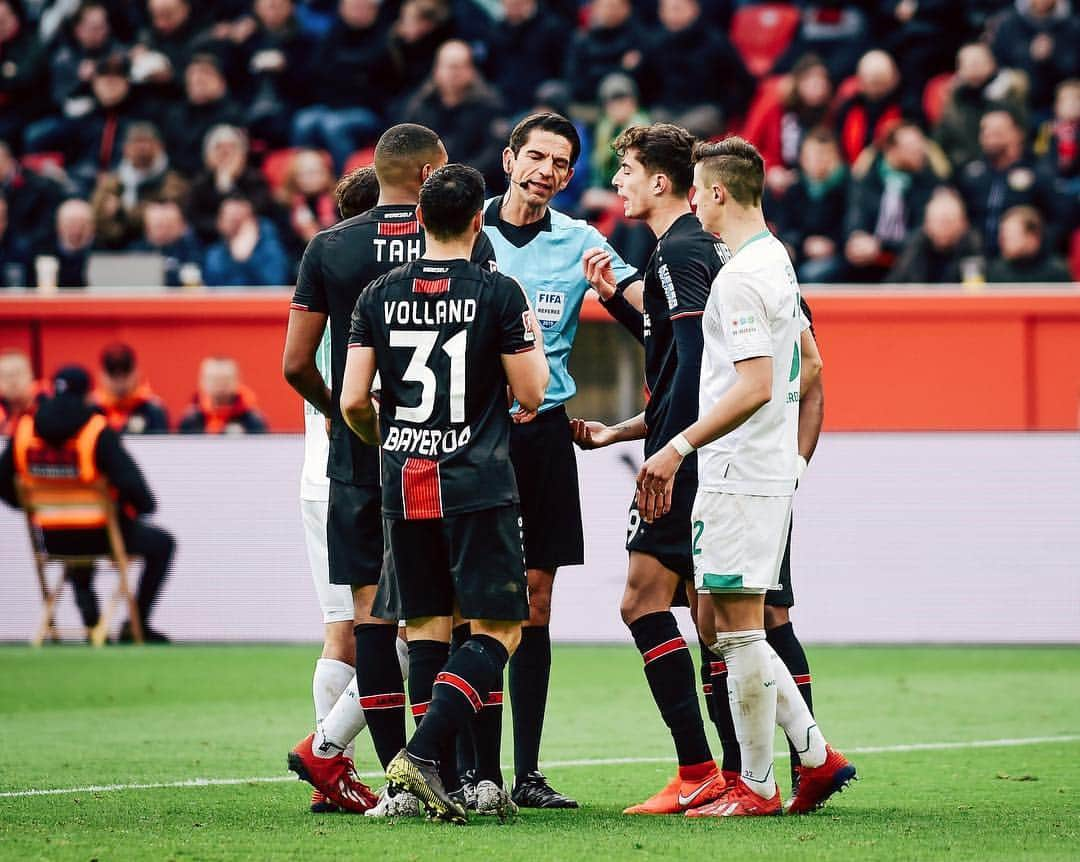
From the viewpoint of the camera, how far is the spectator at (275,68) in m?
18.5

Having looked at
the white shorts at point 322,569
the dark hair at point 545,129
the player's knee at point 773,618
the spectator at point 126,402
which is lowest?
the player's knee at point 773,618

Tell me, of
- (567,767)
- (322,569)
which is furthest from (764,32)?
(322,569)

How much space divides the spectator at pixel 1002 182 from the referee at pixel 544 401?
28.2 ft

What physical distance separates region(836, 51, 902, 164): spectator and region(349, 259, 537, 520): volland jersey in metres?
10.8

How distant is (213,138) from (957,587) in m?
8.54

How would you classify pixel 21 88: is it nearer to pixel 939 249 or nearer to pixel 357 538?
pixel 939 249

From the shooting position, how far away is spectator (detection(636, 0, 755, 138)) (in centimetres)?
1711

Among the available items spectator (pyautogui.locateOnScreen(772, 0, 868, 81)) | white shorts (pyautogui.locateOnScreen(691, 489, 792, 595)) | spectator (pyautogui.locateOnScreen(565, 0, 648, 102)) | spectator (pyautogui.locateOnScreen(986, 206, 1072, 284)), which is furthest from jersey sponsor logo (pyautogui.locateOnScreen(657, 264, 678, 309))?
spectator (pyautogui.locateOnScreen(772, 0, 868, 81))

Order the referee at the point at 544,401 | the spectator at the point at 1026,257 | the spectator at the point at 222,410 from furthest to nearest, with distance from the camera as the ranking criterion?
the spectator at the point at 1026,257 → the spectator at the point at 222,410 → the referee at the point at 544,401

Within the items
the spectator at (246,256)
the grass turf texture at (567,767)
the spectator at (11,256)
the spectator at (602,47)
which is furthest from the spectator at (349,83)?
the grass turf texture at (567,767)

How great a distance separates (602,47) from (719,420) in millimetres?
12199

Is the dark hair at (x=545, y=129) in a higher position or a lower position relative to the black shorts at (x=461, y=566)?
higher

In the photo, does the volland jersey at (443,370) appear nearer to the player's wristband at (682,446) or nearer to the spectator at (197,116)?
the player's wristband at (682,446)

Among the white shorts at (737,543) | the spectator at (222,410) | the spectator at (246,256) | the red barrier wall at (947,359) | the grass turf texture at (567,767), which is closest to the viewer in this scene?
the grass turf texture at (567,767)
